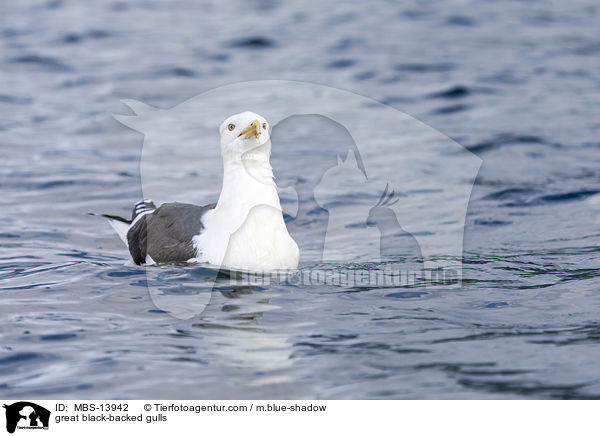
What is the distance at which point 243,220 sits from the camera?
26.4 feet

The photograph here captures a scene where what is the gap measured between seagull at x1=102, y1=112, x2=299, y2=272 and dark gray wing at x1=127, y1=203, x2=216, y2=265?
1 cm

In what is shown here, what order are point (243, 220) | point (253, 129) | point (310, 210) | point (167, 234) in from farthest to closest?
point (310, 210)
point (167, 234)
point (243, 220)
point (253, 129)

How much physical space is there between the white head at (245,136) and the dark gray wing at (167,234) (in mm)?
851

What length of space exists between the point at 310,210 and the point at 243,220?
10.8 ft

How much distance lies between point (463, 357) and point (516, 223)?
433cm

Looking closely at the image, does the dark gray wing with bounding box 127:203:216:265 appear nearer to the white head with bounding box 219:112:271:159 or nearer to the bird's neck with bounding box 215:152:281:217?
the bird's neck with bounding box 215:152:281:217

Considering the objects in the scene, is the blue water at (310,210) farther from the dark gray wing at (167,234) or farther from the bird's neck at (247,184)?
the bird's neck at (247,184)

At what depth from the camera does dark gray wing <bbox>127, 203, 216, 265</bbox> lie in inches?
331

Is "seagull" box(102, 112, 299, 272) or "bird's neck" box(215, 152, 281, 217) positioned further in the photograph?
"bird's neck" box(215, 152, 281, 217)
